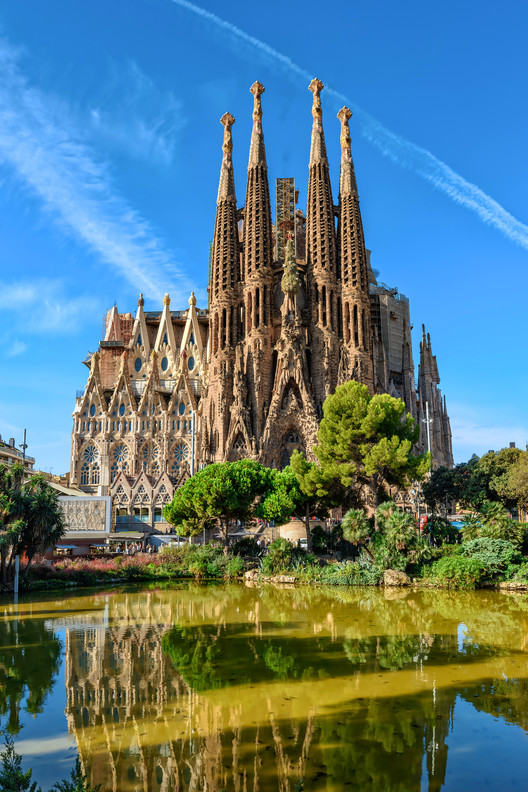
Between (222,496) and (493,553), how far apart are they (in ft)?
38.3

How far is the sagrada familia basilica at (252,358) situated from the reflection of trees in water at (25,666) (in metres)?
28.0

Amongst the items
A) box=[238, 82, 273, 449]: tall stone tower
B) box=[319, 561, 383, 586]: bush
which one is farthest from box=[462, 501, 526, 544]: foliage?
box=[238, 82, 273, 449]: tall stone tower

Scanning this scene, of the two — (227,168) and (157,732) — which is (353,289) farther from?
(157,732)

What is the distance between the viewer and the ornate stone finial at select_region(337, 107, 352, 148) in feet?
166

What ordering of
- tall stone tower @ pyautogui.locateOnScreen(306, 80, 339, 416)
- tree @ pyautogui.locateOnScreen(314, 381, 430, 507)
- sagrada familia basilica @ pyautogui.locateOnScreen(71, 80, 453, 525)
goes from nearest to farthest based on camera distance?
tree @ pyautogui.locateOnScreen(314, 381, 430, 507) → sagrada familia basilica @ pyautogui.locateOnScreen(71, 80, 453, 525) → tall stone tower @ pyautogui.locateOnScreen(306, 80, 339, 416)

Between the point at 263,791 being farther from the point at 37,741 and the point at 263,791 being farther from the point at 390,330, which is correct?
the point at 390,330

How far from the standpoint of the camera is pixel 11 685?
30.9 ft

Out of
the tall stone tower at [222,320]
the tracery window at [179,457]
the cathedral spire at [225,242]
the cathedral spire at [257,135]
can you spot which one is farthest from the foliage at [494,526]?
the cathedral spire at [257,135]

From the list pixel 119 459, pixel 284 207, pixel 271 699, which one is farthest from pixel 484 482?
pixel 284 207

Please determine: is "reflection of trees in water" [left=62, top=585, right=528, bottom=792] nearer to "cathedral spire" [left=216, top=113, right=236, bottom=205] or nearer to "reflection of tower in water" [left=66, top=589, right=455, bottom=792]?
"reflection of tower in water" [left=66, top=589, right=455, bottom=792]

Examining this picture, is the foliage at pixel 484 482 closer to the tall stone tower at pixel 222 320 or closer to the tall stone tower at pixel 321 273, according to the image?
the tall stone tower at pixel 321 273

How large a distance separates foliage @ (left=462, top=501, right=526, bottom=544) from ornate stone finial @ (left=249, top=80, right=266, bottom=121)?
3852 centimetres

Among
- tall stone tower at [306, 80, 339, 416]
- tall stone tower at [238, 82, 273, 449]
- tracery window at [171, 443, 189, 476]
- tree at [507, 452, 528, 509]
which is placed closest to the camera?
tree at [507, 452, 528, 509]

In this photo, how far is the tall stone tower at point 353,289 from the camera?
44344 mm
